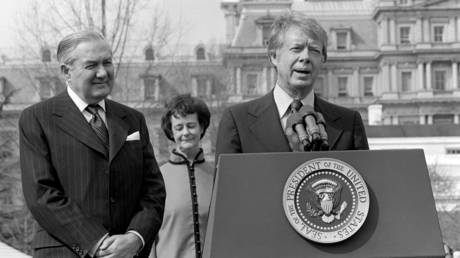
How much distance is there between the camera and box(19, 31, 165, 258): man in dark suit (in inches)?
100

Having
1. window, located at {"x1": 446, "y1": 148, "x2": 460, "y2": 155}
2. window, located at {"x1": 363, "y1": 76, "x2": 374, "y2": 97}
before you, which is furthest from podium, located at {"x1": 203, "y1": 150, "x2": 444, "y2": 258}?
window, located at {"x1": 363, "y1": 76, "x2": 374, "y2": 97}

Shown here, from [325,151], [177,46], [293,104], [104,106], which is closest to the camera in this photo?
[325,151]

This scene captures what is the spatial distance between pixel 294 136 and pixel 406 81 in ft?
155

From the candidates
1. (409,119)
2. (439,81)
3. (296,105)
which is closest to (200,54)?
(409,119)

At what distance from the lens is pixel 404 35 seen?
4878 cm

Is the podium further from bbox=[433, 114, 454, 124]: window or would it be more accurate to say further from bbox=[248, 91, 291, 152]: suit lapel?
bbox=[433, 114, 454, 124]: window

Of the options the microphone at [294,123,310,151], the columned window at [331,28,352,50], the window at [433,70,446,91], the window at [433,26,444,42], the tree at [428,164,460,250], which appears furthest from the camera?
the columned window at [331,28,352,50]

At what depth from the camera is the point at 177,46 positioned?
17812mm

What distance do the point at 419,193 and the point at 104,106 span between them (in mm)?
1199

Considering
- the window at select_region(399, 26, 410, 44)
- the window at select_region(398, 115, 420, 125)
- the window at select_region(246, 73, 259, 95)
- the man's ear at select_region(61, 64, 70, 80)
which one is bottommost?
the window at select_region(398, 115, 420, 125)

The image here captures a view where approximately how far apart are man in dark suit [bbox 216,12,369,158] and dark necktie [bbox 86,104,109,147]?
0.40 m

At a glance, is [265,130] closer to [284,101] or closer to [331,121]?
[284,101]

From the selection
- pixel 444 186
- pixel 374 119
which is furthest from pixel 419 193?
pixel 374 119

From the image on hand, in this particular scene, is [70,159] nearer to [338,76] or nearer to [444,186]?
[444,186]
